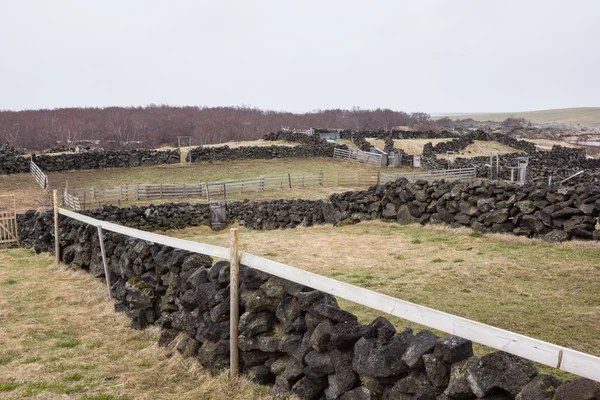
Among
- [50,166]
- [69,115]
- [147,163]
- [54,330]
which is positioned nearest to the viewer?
[54,330]

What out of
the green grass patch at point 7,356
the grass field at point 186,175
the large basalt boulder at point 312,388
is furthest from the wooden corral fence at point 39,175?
the large basalt boulder at point 312,388

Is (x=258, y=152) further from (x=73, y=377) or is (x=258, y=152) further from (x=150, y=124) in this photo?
(x=150, y=124)

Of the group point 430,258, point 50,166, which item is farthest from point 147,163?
point 430,258

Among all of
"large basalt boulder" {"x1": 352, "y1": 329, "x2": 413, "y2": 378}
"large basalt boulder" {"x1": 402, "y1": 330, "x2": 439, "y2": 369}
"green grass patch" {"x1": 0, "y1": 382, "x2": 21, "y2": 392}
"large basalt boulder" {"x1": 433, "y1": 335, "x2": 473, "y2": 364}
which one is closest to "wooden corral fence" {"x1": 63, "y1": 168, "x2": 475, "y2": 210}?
"green grass patch" {"x1": 0, "y1": 382, "x2": 21, "y2": 392}

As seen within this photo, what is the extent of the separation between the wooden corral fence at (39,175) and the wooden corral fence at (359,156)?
25949mm

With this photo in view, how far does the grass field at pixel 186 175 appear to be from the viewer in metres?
34.4

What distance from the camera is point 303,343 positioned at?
5477 mm

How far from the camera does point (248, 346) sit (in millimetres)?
6062

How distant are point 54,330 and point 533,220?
11.0 meters

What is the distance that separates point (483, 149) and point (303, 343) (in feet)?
177

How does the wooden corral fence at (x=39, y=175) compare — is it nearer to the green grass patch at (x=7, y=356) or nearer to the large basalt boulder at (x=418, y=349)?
the green grass patch at (x=7, y=356)

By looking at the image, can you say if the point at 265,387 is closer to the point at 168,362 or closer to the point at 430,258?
the point at 168,362

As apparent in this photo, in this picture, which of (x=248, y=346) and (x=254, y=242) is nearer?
(x=248, y=346)

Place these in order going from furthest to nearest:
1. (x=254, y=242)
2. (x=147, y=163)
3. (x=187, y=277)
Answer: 1. (x=147, y=163)
2. (x=254, y=242)
3. (x=187, y=277)
